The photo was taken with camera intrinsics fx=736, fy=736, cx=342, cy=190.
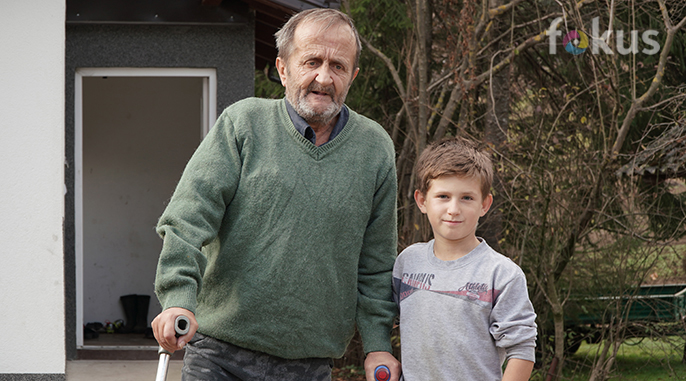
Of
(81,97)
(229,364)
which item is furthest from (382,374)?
(81,97)

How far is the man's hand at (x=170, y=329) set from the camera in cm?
188

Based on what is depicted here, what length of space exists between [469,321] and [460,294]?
0.27 feet

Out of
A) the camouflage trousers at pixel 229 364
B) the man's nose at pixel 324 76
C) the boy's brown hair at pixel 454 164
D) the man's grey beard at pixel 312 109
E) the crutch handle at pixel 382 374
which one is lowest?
the crutch handle at pixel 382 374

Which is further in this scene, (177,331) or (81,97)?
(81,97)

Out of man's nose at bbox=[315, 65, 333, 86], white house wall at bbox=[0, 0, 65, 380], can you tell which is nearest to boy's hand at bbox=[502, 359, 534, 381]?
man's nose at bbox=[315, 65, 333, 86]

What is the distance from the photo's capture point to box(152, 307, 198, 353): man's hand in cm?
188

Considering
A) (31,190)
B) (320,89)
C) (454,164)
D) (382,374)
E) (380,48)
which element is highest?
(380,48)

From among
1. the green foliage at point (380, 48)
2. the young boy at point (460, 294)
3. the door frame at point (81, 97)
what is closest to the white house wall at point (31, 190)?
the door frame at point (81, 97)

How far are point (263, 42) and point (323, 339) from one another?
4.62 metres

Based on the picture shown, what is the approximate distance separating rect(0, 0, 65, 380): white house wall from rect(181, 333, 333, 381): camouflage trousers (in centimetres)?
276

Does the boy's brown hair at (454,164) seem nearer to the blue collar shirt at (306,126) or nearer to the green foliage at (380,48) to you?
the blue collar shirt at (306,126)

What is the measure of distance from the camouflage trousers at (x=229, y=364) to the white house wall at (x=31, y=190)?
276cm

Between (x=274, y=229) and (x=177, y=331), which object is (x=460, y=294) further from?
(x=177, y=331)

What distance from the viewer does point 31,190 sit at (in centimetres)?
465
